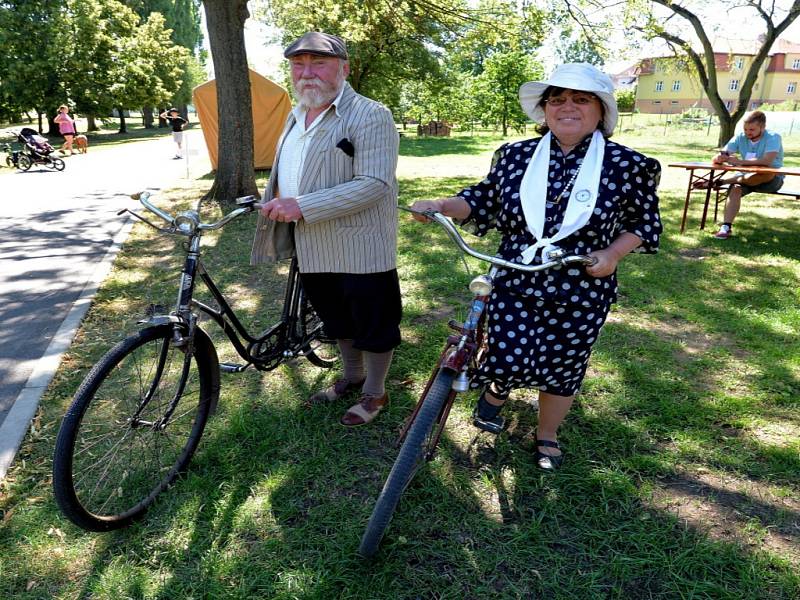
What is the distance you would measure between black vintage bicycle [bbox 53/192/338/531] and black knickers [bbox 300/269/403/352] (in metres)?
0.16

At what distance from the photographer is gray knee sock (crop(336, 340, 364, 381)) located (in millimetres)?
3375

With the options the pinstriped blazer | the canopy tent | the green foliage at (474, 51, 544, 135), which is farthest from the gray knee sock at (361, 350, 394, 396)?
the green foliage at (474, 51, 544, 135)

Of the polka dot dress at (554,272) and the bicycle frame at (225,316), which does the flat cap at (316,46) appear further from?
the polka dot dress at (554,272)

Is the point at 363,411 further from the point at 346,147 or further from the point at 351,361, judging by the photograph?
the point at 346,147

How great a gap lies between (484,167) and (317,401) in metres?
13.7

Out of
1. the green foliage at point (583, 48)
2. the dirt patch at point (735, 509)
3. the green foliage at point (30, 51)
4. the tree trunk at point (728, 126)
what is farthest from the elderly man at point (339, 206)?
the green foliage at point (30, 51)

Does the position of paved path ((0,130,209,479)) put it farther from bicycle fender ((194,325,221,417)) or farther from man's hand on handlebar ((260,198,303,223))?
man's hand on handlebar ((260,198,303,223))

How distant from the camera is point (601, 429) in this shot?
10.3 feet

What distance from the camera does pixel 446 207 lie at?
248 centimetres

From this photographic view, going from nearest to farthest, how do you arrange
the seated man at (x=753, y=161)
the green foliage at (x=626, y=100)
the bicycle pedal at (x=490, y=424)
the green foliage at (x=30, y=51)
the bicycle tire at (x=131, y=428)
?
the bicycle tire at (x=131, y=428), the bicycle pedal at (x=490, y=424), the seated man at (x=753, y=161), the green foliage at (x=30, y=51), the green foliage at (x=626, y=100)

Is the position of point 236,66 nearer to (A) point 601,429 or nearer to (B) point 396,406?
(B) point 396,406

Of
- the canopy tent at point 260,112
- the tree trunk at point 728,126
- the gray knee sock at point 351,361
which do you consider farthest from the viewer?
the tree trunk at point 728,126

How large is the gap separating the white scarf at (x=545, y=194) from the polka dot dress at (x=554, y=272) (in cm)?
4

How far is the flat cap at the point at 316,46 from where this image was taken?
8.17ft
